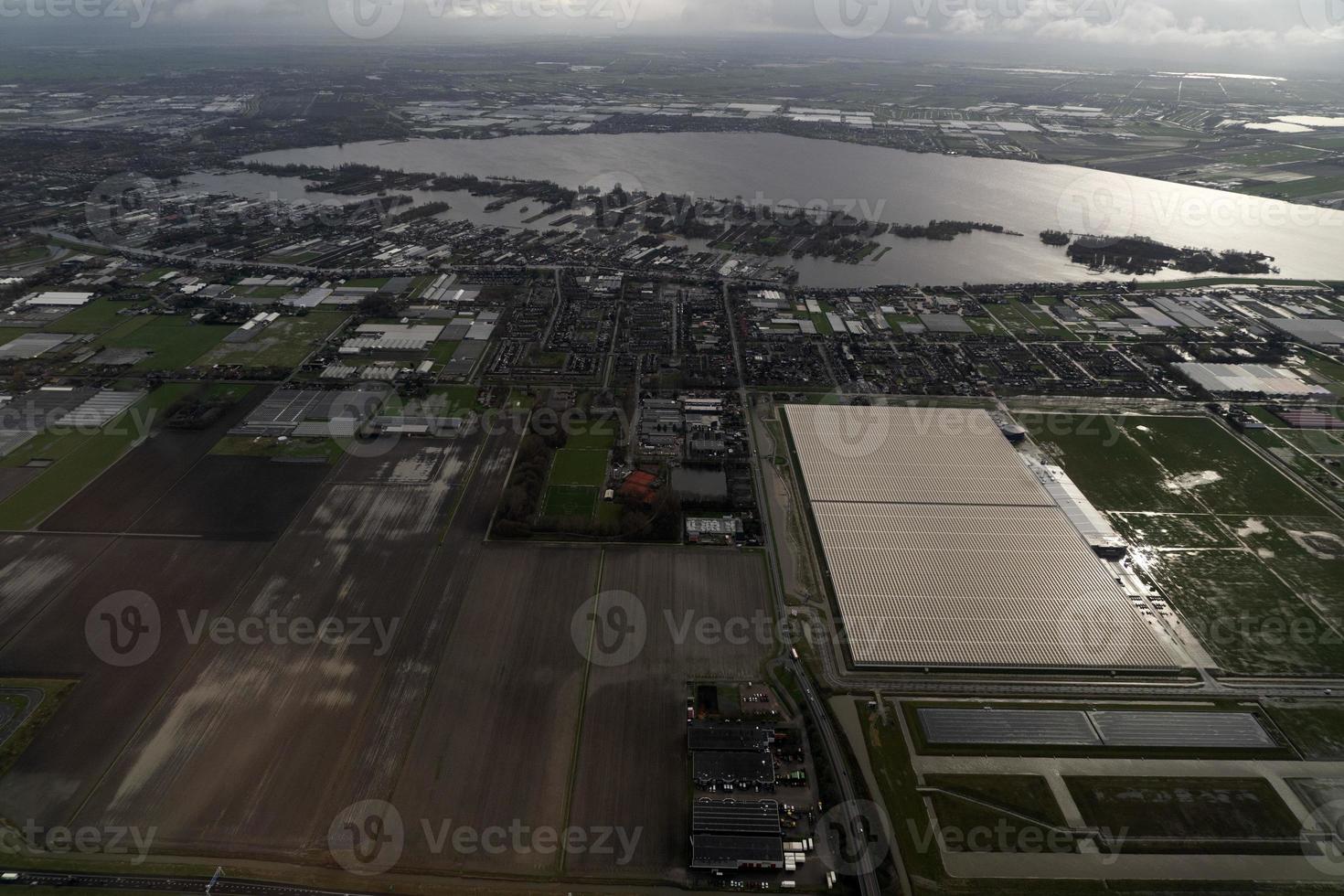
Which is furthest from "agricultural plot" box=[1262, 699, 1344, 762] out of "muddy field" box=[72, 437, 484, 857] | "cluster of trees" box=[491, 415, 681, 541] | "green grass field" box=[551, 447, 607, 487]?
"muddy field" box=[72, 437, 484, 857]

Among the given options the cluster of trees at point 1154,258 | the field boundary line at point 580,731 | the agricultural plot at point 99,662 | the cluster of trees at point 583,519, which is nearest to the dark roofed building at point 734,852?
the field boundary line at point 580,731

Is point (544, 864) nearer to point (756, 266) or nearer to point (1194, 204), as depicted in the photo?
point (756, 266)

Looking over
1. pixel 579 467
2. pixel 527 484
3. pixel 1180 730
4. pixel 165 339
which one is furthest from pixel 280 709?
pixel 165 339

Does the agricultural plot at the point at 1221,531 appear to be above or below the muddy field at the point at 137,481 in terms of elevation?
above

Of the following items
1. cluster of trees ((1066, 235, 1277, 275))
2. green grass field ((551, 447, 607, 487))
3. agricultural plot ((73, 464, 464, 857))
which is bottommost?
agricultural plot ((73, 464, 464, 857))

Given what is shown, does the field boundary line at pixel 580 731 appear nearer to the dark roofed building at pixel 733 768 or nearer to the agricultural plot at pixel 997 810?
the dark roofed building at pixel 733 768

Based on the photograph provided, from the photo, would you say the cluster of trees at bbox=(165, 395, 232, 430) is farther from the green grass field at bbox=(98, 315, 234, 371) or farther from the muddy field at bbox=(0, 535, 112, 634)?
the muddy field at bbox=(0, 535, 112, 634)

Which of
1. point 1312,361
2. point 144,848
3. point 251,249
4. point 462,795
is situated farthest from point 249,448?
point 1312,361
